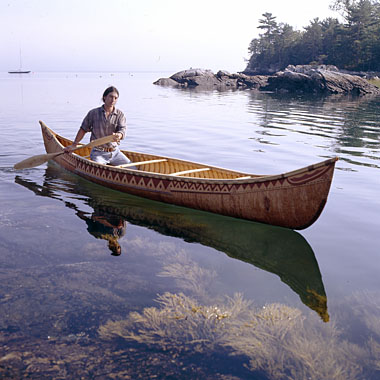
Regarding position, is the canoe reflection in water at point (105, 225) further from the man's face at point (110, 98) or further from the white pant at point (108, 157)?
the man's face at point (110, 98)

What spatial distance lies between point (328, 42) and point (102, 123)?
270ft

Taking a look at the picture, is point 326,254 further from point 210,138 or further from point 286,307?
point 210,138

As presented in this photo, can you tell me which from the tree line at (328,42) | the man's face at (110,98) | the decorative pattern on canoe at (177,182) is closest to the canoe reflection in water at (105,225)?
the decorative pattern on canoe at (177,182)

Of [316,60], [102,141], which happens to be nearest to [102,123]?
[102,141]

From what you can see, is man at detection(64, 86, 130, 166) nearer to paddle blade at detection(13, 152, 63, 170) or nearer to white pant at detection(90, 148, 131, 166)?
white pant at detection(90, 148, 131, 166)

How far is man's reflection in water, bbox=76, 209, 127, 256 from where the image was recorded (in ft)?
20.7

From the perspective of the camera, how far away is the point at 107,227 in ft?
23.0

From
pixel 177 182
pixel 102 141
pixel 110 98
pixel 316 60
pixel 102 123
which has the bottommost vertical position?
pixel 177 182

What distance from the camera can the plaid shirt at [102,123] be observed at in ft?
28.3

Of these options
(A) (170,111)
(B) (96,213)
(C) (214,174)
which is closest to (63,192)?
(B) (96,213)

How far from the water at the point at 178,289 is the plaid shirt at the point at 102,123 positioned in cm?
138

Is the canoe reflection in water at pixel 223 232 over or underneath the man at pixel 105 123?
underneath

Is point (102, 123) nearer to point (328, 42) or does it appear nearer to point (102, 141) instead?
point (102, 141)

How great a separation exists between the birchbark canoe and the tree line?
68.1m
